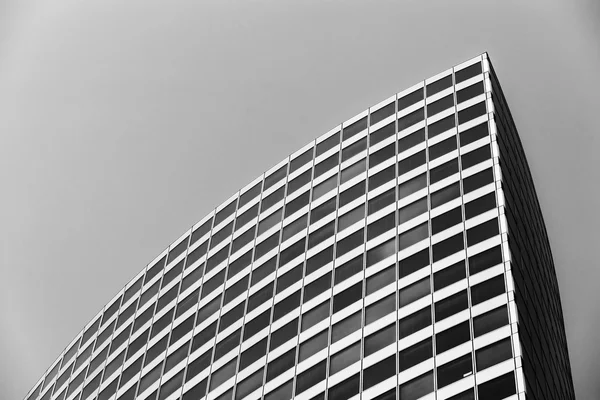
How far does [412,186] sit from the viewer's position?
65.5m

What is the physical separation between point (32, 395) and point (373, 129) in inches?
1634

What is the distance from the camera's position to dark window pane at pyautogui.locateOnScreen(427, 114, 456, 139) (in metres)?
68.8

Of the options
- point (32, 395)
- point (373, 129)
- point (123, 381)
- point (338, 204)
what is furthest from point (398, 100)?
point (32, 395)

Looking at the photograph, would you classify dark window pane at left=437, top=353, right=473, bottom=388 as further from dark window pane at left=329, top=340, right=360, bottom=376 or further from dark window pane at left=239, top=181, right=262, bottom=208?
dark window pane at left=239, top=181, right=262, bottom=208

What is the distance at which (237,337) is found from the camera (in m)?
66.2

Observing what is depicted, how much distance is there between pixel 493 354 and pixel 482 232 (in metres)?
9.75

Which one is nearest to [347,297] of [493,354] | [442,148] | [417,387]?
[417,387]

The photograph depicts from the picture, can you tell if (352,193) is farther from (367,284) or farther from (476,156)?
(367,284)

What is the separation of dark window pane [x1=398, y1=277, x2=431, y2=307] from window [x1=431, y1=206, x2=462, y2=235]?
426 centimetres

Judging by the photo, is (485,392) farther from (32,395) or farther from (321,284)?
(32,395)

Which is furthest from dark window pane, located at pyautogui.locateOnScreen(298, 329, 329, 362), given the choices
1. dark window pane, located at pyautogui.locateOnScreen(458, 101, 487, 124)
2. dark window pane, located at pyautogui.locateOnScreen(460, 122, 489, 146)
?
dark window pane, located at pyautogui.locateOnScreen(458, 101, 487, 124)

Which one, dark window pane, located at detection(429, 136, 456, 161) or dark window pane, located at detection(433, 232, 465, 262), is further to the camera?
dark window pane, located at detection(429, 136, 456, 161)

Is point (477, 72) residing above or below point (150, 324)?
above

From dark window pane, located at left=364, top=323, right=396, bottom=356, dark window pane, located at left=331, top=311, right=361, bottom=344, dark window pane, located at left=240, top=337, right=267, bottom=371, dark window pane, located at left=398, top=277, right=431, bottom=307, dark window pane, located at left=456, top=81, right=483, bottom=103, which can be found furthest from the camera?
dark window pane, located at left=456, top=81, right=483, bottom=103
